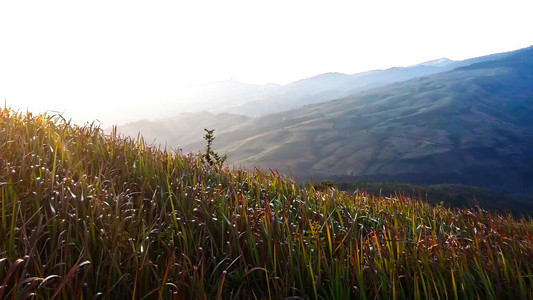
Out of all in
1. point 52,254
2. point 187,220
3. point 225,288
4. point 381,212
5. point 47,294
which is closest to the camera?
point 47,294

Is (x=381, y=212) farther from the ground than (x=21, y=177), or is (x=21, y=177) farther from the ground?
(x=21, y=177)

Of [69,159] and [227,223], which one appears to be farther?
[69,159]

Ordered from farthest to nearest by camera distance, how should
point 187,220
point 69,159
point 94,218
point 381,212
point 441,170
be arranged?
point 441,170 < point 381,212 < point 69,159 < point 187,220 < point 94,218

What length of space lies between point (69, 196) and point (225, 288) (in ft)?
5.21

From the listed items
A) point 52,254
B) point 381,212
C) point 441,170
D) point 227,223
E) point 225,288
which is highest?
point 52,254

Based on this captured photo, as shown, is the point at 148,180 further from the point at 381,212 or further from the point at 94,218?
the point at 381,212

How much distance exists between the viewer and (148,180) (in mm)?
4562

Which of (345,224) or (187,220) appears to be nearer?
(187,220)

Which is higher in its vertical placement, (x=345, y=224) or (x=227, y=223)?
(x=227, y=223)

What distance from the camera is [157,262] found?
9.46 feet

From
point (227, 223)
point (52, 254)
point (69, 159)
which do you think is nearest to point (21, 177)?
point (69, 159)

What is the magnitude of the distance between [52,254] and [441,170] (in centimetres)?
20099

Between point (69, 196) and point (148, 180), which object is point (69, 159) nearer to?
point (148, 180)

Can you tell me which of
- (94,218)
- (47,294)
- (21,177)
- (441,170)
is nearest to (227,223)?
(94,218)
